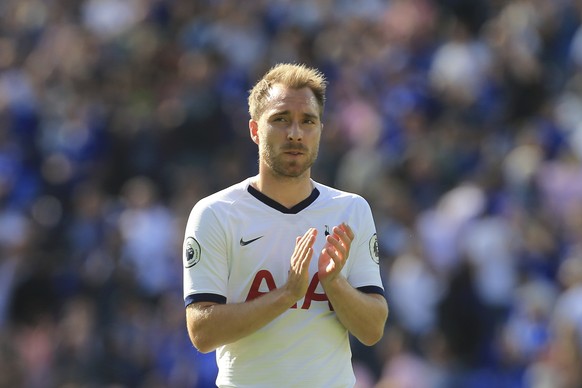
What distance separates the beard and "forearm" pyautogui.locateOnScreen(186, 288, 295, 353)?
24.2 inches

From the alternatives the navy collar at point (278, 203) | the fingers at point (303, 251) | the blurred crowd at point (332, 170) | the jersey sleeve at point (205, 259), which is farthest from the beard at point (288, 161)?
the blurred crowd at point (332, 170)

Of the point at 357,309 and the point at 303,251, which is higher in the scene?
the point at 303,251

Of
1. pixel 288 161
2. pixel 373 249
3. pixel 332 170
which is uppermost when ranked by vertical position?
pixel 288 161

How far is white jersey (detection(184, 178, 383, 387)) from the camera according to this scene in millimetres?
5695

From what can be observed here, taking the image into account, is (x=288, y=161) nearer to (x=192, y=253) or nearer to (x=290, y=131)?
(x=290, y=131)

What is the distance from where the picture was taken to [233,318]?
18.0ft

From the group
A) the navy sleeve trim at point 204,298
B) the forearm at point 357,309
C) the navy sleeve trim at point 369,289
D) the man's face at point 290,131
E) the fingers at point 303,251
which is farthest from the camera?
the navy sleeve trim at point 369,289

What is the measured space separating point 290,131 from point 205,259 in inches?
26.6

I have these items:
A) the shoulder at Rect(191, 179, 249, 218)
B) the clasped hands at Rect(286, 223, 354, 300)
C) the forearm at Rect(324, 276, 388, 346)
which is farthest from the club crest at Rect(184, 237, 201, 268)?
the forearm at Rect(324, 276, 388, 346)

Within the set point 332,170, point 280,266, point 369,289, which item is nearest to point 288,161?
point 280,266

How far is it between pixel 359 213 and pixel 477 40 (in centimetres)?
991

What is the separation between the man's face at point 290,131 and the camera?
18.9 feet

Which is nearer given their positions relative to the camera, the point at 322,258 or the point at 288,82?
the point at 322,258

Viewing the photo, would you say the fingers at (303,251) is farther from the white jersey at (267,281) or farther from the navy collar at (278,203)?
Answer: the navy collar at (278,203)
